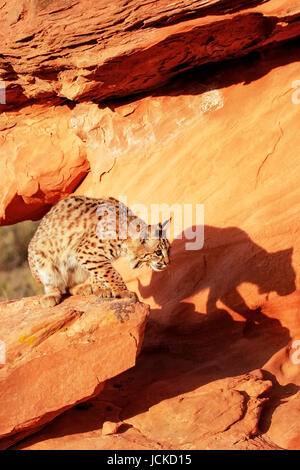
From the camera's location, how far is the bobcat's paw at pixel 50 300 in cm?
601

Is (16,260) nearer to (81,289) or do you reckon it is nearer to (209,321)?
(209,321)

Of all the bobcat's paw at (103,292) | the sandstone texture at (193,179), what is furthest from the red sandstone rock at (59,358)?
the bobcat's paw at (103,292)

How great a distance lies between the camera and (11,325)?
525 cm

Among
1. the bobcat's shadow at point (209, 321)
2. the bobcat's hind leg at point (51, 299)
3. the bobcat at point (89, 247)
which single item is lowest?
the bobcat's shadow at point (209, 321)

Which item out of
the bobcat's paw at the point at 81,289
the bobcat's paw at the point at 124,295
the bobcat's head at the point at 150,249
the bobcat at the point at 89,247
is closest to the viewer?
the bobcat's paw at the point at 124,295

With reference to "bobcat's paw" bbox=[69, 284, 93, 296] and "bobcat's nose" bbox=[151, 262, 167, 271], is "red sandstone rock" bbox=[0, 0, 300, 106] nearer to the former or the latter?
"bobcat's nose" bbox=[151, 262, 167, 271]

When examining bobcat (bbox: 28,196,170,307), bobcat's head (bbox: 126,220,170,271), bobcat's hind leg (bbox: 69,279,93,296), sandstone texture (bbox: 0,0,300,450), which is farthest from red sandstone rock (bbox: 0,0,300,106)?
bobcat's hind leg (bbox: 69,279,93,296)

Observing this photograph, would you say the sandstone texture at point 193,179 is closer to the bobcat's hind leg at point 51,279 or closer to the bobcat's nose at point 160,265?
the bobcat's hind leg at point 51,279

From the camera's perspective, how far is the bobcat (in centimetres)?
620

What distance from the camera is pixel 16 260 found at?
60.3ft

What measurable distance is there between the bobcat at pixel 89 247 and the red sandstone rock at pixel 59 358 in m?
1.05

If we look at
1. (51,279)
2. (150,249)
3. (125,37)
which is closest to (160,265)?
(150,249)
